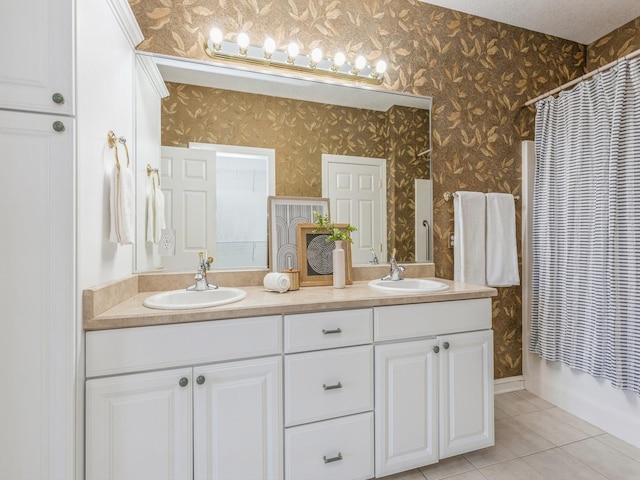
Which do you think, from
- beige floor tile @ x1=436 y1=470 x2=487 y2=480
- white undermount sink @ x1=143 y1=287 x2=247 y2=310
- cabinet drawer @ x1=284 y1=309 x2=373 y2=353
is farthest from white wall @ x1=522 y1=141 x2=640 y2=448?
white undermount sink @ x1=143 y1=287 x2=247 y2=310

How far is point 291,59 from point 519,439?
8.45 ft

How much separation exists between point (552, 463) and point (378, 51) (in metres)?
2.57

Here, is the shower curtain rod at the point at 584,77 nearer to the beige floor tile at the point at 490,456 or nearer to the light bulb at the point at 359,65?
the light bulb at the point at 359,65

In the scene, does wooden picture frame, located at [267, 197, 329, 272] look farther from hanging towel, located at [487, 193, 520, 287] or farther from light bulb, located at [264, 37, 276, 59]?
hanging towel, located at [487, 193, 520, 287]

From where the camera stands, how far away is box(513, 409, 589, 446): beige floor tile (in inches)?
75.0

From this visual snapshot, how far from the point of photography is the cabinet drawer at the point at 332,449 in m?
1.36

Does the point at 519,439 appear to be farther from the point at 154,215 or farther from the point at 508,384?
the point at 154,215

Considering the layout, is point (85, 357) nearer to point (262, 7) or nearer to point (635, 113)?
point (262, 7)

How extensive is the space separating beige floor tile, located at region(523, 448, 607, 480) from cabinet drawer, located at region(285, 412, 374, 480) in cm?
90

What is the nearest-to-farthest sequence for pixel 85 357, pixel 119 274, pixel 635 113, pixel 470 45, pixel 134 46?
pixel 85 357, pixel 119 274, pixel 134 46, pixel 635 113, pixel 470 45

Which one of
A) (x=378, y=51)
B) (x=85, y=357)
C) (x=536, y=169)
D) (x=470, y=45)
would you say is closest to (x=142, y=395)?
(x=85, y=357)

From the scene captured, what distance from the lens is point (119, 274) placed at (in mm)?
1447

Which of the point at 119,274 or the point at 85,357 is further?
the point at 119,274

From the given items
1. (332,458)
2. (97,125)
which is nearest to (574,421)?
(332,458)
